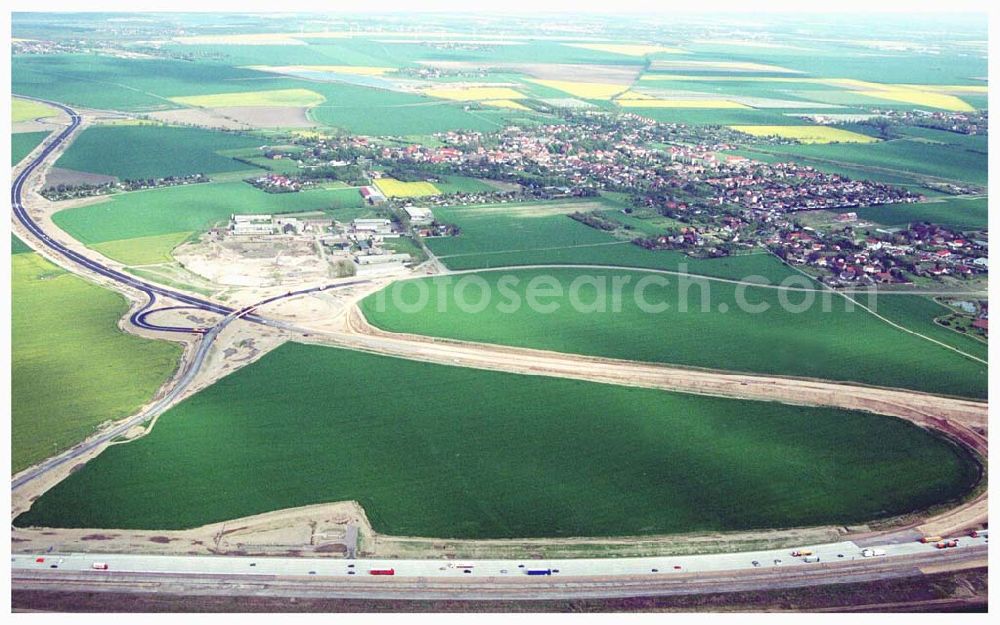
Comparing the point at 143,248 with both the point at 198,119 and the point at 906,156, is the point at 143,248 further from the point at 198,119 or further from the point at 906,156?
the point at 906,156

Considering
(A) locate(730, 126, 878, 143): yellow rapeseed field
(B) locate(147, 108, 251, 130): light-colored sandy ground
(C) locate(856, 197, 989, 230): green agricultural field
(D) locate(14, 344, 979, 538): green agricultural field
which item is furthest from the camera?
(A) locate(730, 126, 878, 143): yellow rapeseed field

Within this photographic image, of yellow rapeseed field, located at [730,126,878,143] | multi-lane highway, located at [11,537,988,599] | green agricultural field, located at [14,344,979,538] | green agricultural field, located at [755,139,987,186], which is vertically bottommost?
multi-lane highway, located at [11,537,988,599]

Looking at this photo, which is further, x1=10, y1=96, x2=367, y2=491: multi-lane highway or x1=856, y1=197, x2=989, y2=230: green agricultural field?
x1=856, y1=197, x2=989, y2=230: green agricultural field

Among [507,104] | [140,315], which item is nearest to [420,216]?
[140,315]

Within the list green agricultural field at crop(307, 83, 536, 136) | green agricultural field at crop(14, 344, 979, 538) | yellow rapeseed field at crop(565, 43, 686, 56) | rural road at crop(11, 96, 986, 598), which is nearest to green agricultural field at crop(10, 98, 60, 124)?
green agricultural field at crop(307, 83, 536, 136)

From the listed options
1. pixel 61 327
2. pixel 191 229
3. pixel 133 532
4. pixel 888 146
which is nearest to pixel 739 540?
pixel 133 532

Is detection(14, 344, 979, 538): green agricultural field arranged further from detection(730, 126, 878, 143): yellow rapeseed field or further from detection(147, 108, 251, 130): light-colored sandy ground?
detection(730, 126, 878, 143): yellow rapeseed field

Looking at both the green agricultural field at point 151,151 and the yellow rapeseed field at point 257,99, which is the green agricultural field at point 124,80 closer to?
the yellow rapeseed field at point 257,99
